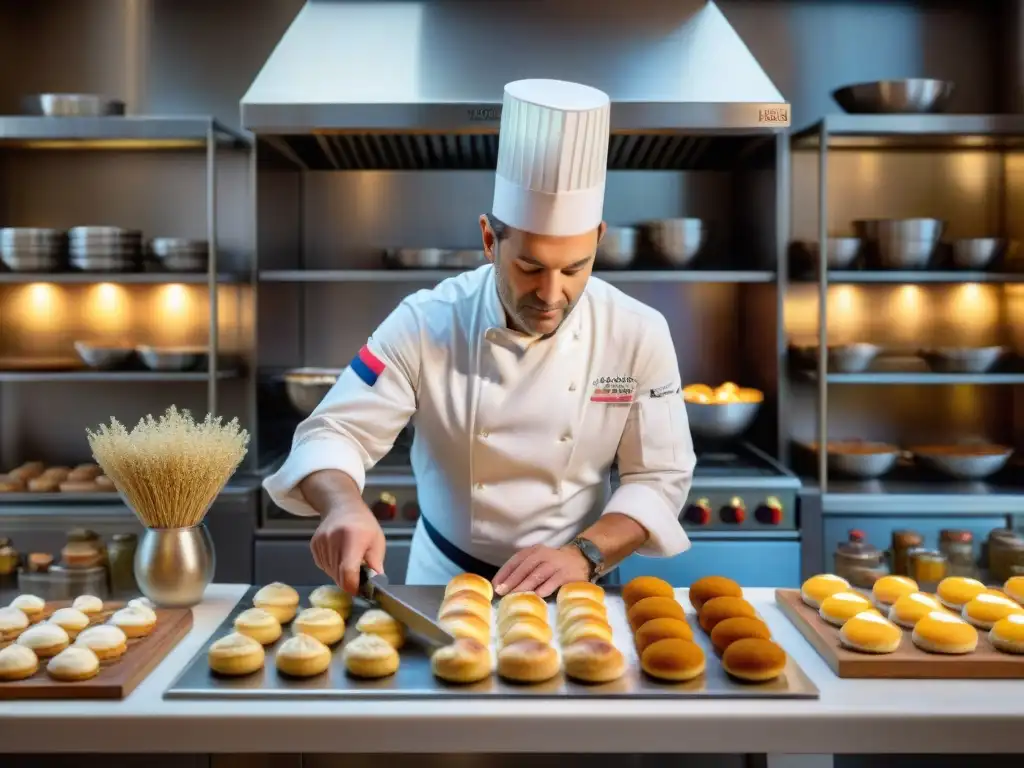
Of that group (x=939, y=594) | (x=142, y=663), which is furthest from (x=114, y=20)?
(x=939, y=594)

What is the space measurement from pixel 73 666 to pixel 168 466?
1.29 ft

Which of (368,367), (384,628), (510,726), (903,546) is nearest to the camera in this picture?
(510,726)

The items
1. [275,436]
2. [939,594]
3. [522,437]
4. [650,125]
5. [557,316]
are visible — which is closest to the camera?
[939,594]

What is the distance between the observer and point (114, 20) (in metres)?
3.79

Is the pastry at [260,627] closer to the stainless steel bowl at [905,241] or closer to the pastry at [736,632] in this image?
the pastry at [736,632]

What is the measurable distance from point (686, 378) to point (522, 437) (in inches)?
69.5

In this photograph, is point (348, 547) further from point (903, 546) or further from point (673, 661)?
point (903, 546)

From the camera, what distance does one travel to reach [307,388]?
11.1 ft

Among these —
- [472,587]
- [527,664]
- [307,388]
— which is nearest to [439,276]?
[307,388]

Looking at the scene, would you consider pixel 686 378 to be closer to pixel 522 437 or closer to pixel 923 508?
pixel 923 508

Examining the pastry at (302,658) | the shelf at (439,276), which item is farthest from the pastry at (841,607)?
the shelf at (439,276)

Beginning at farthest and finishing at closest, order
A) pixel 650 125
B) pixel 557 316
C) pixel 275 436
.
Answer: pixel 275 436 → pixel 650 125 → pixel 557 316

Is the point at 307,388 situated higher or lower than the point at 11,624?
higher

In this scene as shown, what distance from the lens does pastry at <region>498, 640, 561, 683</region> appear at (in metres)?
1.40
